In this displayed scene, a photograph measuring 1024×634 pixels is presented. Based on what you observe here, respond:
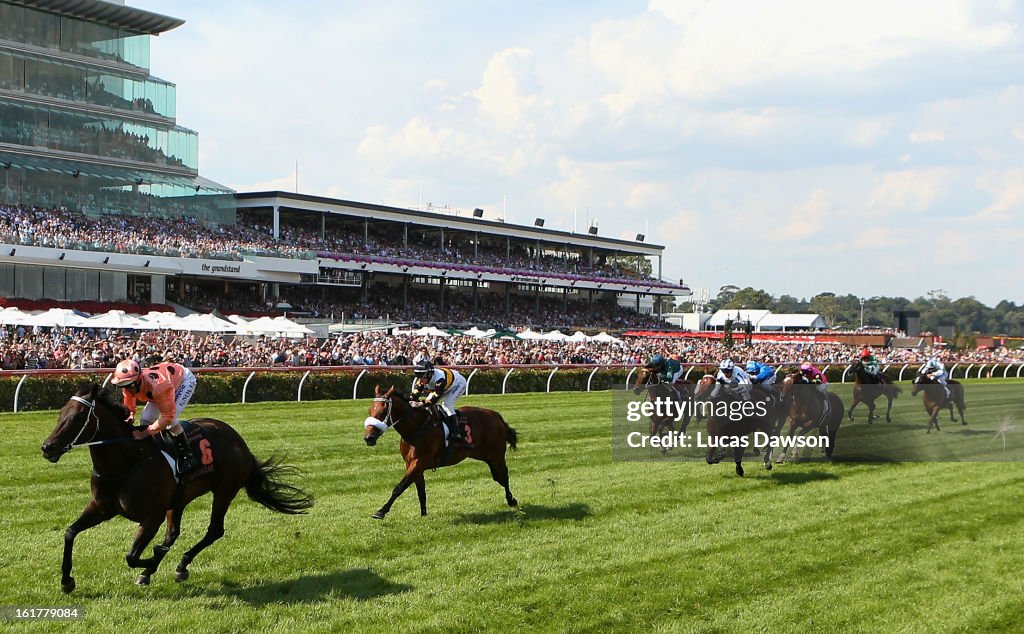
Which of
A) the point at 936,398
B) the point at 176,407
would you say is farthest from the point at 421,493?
the point at 936,398

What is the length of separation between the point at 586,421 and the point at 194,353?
32.2ft

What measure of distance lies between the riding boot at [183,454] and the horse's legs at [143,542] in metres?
0.38

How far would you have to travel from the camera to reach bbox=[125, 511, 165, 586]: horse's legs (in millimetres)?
6469

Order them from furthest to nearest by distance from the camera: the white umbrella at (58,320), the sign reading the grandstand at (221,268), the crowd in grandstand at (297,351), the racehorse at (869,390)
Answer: the sign reading the grandstand at (221,268), the white umbrella at (58,320), the crowd in grandstand at (297,351), the racehorse at (869,390)

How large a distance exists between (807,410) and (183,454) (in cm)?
895

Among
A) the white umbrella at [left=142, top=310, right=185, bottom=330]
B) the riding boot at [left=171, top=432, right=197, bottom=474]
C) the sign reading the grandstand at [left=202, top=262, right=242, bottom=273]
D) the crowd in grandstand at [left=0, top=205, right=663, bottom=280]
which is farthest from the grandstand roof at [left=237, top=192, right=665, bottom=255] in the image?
the riding boot at [left=171, top=432, right=197, bottom=474]


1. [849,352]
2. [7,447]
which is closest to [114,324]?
[7,447]

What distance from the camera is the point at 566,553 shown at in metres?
7.93

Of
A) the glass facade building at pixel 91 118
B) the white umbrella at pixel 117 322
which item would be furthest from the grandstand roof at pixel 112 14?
the white umbrella at pixel 117 322

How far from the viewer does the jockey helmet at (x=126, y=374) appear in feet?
21.0

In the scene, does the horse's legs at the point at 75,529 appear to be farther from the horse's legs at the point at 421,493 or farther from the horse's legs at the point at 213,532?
the horse's legs at the point at 421,493

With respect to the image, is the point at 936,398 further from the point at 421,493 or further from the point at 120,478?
the point at 120,478

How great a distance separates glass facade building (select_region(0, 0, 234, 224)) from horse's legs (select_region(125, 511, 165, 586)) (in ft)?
126

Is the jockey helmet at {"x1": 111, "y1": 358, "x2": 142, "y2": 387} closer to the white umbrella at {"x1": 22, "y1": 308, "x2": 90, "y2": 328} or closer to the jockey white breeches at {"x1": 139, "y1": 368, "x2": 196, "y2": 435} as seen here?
the jockey white breeches at {"x1": 139, "y1": 368, "x2": 196, "y2": 435}
